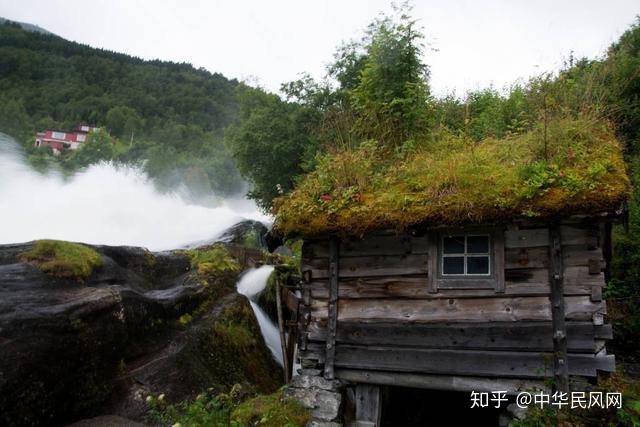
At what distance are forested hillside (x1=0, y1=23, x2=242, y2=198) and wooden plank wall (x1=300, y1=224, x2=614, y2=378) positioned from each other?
54611mm

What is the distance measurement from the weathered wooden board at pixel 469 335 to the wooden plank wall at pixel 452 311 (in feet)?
0.04

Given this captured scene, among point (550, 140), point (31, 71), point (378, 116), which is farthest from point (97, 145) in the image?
point (550, 140)

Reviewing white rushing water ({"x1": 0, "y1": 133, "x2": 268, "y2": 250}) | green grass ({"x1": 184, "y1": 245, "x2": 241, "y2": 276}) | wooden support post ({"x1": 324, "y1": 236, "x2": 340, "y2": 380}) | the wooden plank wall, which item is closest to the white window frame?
the wooden plank wall

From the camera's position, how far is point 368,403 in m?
7.79

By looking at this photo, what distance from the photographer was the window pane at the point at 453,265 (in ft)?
23.7

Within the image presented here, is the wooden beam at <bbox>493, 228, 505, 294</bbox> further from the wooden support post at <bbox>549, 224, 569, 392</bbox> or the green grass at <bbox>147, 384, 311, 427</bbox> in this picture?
the green grass at <bbox>147, 384, 311, 427</bbox>

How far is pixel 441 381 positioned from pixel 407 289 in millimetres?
1491

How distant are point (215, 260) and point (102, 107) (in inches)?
3191

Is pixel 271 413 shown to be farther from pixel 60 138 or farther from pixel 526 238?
pixel 60 138

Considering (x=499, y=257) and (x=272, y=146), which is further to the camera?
(x=272, y=146)

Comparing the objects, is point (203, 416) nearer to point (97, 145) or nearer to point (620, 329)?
point (620, 329)

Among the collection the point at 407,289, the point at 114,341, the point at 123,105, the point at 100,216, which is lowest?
the point at 114,341

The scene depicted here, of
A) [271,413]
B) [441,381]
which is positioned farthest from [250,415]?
[441,381]

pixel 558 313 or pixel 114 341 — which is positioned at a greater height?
pixel 558 313
